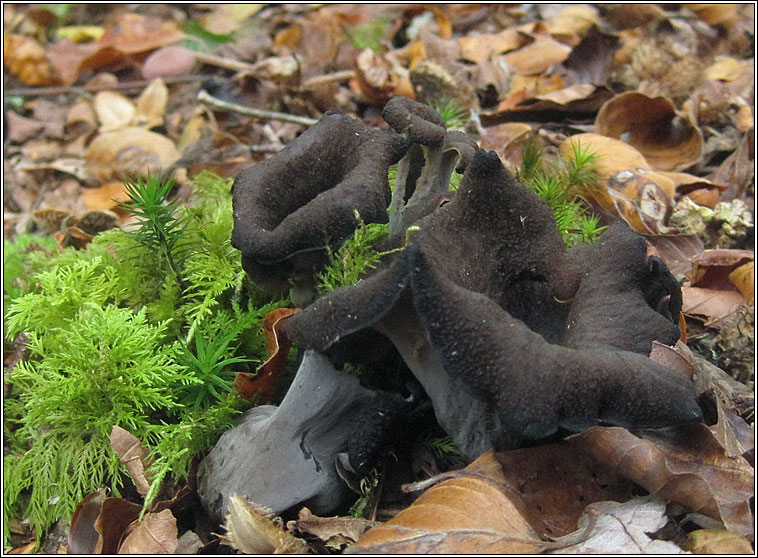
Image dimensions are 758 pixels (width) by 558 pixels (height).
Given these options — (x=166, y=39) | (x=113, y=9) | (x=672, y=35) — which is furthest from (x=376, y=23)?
(x=113, y=9)

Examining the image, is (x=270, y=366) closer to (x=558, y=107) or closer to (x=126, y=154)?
(x=558, y=107)

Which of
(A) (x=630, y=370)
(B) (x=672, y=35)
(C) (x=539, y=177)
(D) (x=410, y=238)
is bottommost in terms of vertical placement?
(B) (x=672, y=35)

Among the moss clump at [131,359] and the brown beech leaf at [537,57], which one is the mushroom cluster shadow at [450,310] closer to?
the moss clump at [131,359]

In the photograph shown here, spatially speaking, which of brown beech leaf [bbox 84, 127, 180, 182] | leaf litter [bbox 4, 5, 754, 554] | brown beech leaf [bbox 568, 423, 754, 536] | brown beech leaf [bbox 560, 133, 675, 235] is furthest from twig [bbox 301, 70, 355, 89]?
brown beech leaf [bbox 568, 423, 754, 536]

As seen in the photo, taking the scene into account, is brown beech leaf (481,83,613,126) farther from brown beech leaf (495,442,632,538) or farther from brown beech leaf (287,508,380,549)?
brown beech leaf (287,508,380,549)

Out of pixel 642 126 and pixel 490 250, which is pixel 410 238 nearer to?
pixel 490 250

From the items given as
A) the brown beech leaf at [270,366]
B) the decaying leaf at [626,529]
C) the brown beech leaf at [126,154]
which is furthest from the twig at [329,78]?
the decaying leaf at [626,529]
